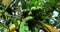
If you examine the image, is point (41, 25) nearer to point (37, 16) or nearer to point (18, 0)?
point (37, 16)

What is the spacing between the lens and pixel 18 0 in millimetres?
740

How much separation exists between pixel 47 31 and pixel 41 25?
0.04m

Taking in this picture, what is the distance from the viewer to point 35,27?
0.65 m

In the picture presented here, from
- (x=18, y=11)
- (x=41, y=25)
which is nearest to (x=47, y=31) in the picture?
(x=41, y=25)

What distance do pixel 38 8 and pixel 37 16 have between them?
2.0 inches

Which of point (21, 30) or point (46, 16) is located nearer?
point (21, 30)

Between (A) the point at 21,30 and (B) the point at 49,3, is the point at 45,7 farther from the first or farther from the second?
(A) the point at 21,30

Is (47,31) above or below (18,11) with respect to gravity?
below

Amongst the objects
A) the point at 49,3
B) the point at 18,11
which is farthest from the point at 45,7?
the point at 18,11

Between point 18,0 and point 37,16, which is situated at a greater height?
point 18,0

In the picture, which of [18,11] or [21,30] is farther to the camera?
[18,11]

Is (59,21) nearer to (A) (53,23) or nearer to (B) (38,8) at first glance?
(A) (53,23)

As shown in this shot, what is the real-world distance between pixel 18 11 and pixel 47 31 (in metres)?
0.17

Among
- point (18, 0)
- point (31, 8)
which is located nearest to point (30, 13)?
point (31, 8)
